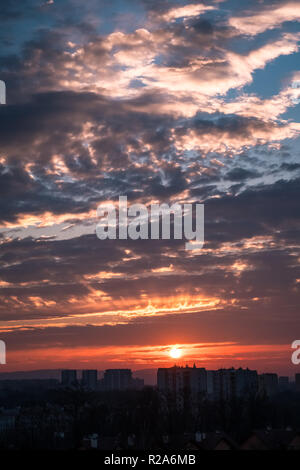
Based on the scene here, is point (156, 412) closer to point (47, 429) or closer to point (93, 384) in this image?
point (47, 429)

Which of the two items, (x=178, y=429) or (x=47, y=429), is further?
(x=47, y=429)

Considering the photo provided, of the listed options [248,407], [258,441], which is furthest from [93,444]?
[248,407]

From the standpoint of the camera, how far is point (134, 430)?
55.3 meters

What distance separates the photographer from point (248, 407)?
63750mm

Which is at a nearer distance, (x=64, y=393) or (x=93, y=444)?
(x=93, y=444)

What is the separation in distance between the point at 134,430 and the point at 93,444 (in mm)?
21302

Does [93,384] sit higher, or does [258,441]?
[93,384]

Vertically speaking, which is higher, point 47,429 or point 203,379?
point 203,379
